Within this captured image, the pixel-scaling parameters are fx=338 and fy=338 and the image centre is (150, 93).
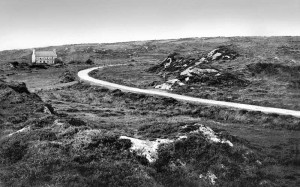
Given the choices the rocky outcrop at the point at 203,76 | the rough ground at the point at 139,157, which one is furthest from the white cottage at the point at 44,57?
the rough ground at the point at 139,157

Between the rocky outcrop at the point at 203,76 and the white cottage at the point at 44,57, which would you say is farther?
the white cottage at the point at 44,57

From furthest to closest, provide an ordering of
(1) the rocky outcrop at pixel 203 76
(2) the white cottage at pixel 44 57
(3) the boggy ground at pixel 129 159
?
(2) the white cottage at pixel 44 57 → (1) the rocky outcrop at pixel 203 76 → (3) the boggy ground at pixel 129 159

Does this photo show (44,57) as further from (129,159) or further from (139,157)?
(129,159)

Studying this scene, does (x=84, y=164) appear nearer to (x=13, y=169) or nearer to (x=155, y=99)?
(x=13, y=169)

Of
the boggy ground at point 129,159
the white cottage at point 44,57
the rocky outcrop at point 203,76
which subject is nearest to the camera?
the boggy ground at point 129,159

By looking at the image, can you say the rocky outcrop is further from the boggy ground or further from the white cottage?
the white cottage

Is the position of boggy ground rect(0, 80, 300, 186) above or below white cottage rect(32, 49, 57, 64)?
below

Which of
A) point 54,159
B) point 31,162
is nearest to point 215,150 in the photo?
point 54,159

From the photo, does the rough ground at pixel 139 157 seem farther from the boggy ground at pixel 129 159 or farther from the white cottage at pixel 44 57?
the white cottage at pixel 44 57

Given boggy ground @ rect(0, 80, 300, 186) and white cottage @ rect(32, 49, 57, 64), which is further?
white cottage @ rect(32, 49, 57, 64)

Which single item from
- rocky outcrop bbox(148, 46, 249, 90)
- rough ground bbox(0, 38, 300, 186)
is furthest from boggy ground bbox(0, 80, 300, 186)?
rocky outcrop bbox(148, 46, 249, 90)

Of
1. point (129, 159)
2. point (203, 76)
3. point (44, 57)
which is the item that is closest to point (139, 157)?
point (129, 159)

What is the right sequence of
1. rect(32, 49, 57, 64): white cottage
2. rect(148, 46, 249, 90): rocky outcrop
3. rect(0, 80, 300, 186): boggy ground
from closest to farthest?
1. rect(0, 80, 300, 186): boggy ground
2. rect(148, 46, 249, 90): rocky outcrop
3. rect(32, 49, 57, 64): white cottage

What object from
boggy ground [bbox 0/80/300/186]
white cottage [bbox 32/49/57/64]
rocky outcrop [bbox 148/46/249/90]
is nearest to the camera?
boggy ground [bbox 0/80/300/186]
